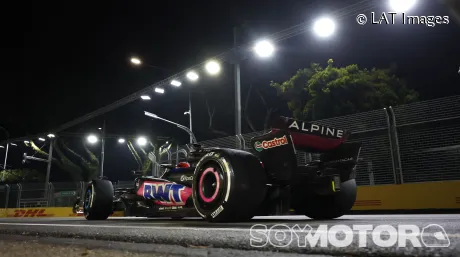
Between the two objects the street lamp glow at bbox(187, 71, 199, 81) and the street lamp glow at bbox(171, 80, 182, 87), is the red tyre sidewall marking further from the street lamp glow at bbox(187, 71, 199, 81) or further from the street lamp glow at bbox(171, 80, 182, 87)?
the street lamp glow at bbox(171, 80, 182, 87)

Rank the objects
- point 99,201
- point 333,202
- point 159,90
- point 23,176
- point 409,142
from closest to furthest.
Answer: point 333,202
point 99,201
point 409,142
point 159,90
point 23,176

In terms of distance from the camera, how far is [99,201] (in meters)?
5.56

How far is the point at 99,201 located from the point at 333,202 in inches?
140

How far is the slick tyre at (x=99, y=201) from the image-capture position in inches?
219

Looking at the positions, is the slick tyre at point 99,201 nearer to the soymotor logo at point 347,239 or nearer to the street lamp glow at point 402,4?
the soymotor logo at point 347,239

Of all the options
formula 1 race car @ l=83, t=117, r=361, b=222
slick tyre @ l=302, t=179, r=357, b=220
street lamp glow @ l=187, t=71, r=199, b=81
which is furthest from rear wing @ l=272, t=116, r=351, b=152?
street lamp glow @ l=187, t=71, r=199, b=81

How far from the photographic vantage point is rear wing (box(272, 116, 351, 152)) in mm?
3279

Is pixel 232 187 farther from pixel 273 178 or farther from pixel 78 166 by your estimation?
pixel 78 166

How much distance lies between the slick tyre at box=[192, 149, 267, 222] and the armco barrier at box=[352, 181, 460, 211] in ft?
17.1

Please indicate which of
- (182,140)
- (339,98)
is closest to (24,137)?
(182,140)

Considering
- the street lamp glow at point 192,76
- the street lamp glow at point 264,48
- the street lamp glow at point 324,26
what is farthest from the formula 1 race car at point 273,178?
the street lamp glow at point 192,76

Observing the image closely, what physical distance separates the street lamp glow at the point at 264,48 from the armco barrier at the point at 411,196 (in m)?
5.42

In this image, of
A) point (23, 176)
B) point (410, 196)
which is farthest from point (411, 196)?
point (23, 176)

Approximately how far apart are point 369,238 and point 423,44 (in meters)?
21.8
